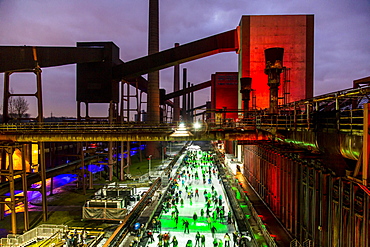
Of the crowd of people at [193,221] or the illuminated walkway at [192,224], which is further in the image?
the illuminated walkway at [192,224]

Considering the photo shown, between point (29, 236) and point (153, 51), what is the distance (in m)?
36.1

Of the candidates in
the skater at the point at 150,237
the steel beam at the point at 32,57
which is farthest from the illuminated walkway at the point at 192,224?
the steel beam at the point at 32,57

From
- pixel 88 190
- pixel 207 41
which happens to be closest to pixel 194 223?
pixel 88 190

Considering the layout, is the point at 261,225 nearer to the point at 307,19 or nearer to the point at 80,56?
the point at 80,56

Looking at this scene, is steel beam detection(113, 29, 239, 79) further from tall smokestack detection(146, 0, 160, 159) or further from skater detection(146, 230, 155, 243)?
skater detection(146, 230, 155, 243)

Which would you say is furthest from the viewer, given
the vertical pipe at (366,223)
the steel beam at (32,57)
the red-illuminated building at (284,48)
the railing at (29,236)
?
the red-illuminated building at (284,48)

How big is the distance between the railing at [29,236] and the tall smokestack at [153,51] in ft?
103

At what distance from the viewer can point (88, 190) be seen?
26.3 metres

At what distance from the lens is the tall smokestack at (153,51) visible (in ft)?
145

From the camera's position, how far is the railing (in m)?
13.7

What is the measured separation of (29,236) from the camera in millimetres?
14477

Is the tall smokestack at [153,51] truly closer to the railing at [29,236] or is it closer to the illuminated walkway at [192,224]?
the illuminated walkway at [192,224]

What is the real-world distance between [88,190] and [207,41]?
2271 cm

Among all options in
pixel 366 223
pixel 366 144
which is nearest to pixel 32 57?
pixel 366 144
